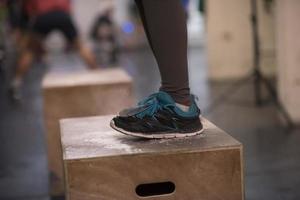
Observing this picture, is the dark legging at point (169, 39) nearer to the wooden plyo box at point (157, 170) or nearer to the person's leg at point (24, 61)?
the wooden plyo box at point (157, 170)

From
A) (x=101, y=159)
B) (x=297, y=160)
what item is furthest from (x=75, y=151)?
(x=297, y=160)

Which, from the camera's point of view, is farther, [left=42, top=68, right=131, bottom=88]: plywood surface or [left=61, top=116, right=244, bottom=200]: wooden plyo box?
[left=42, top=68, right=131, bottom=88]: plywood surface

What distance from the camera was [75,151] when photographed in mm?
1433

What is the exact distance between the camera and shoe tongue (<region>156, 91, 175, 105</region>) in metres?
1.52

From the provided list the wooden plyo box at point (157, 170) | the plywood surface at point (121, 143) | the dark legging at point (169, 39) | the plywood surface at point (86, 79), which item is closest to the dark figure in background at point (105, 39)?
the plywood surface at point (86, 79)

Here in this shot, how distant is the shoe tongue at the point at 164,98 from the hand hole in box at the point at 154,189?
0.21 m

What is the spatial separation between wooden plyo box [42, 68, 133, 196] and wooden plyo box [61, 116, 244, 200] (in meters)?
0.88

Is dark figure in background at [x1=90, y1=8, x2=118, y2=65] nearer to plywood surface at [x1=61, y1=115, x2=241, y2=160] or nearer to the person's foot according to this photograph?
plywood surface at [x1=61, y1=115, x2=241, y2=160]

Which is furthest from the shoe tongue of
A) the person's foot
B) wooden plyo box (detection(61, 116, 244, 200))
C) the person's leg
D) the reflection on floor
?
the person's leg

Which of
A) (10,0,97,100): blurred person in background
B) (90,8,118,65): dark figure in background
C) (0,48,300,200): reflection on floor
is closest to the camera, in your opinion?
(0,48,300,200): reflection on floor

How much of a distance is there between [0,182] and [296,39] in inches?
66.7

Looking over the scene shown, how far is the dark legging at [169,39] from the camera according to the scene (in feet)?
4.89

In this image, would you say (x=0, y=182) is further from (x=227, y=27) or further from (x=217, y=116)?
(x=227, y=27)

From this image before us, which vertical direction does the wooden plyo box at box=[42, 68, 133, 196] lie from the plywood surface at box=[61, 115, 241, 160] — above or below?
below
